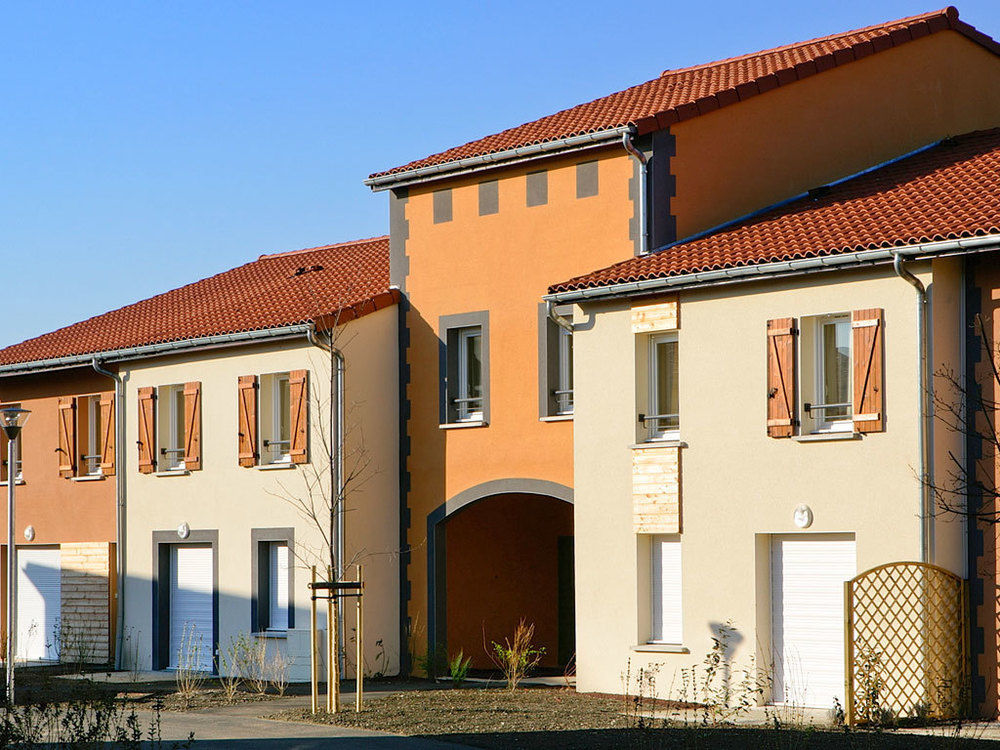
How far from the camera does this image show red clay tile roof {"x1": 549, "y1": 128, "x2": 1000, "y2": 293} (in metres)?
17.4

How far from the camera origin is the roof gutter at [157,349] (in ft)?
77.5

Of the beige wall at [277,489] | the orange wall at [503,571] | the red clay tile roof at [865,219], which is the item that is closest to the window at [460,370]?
the beige wall at [277,489]

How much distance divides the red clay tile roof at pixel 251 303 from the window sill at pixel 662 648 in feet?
21.6

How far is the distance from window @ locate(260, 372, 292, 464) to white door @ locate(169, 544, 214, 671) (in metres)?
2.08

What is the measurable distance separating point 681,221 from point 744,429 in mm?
3691

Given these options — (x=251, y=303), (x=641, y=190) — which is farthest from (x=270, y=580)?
(x=641, y=190)

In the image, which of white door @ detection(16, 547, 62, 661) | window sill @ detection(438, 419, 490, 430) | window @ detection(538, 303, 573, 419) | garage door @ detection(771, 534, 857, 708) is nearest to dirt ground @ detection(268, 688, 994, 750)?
garage door @ detection(771, 534, 857, 708)

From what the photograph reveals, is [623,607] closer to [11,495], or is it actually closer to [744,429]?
[744,429]

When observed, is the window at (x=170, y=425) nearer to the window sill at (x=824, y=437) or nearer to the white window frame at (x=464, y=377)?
the white window frame at (x=464, y=377)

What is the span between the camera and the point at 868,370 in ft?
56.9

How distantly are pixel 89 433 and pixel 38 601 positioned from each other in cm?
343

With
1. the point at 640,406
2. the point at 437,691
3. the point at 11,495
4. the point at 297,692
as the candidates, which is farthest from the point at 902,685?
the point at 11,495

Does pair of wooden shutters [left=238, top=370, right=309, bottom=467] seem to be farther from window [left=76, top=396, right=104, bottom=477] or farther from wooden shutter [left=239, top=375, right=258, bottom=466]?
window [left=76, top=396, right=104, bottom=477]

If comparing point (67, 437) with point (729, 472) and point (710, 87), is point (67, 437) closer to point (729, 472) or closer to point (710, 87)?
point (710, 87)
